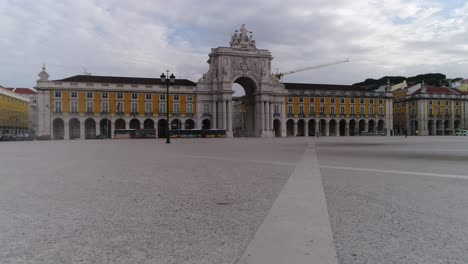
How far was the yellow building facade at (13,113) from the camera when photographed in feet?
253

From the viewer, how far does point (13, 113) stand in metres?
83.3

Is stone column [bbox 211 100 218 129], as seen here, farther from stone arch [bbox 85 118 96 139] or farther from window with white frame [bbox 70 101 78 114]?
window with white frame [bbox 70 101 78 114]

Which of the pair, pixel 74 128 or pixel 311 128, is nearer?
pixel 74 128

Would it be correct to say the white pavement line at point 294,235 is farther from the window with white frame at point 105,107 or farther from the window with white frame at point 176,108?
the window with white frame at point 105,107

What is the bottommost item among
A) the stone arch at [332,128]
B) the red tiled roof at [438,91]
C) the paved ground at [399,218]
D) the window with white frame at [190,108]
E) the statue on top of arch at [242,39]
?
the paved ground at [399,218]

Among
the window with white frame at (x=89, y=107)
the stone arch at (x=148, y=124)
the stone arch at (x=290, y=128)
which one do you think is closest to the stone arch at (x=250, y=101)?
the stone arch at (x=290, y=128)

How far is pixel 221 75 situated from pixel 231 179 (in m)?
63.2

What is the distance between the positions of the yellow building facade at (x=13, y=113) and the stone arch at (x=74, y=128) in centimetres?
1988

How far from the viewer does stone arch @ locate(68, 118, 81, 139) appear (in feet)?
223

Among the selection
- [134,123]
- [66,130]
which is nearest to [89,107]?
[66,130]

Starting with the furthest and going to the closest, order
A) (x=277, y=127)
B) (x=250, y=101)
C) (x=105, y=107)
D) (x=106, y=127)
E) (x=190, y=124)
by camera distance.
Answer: (x=277, y=127) → (x=250, y=101) → (x=190, y=124) → (x=106, y=127) → (x=105, y=107)

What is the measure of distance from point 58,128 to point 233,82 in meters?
36.2

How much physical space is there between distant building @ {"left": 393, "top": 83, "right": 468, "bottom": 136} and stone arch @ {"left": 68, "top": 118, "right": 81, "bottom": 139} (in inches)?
3163

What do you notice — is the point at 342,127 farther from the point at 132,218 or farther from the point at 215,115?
the point at 132,218
